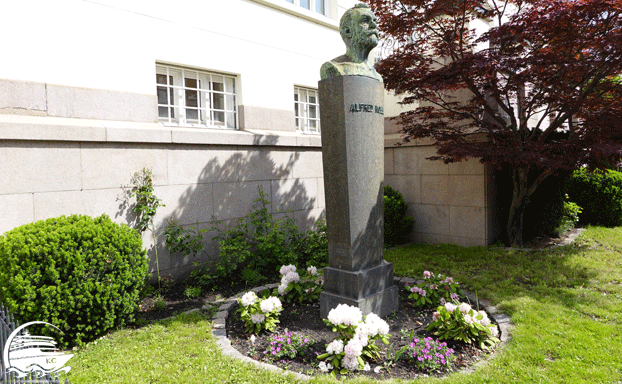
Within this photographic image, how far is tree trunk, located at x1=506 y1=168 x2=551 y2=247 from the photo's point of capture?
8.16 m

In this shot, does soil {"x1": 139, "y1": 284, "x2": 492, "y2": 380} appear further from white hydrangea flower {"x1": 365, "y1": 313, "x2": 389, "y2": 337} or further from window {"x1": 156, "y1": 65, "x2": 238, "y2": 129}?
window {"x1": 156, "y1": 65, "x2": 238, "y2": 129}

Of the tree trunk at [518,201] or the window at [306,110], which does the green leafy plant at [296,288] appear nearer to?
the window at [306,110]

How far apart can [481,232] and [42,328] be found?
25.2 ft

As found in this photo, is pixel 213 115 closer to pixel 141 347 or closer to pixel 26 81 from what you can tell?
pixel 26 81

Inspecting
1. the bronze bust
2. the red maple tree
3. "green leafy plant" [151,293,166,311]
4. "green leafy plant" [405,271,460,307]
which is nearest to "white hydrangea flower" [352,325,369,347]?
"green leafy plant" [405,271,460,307]

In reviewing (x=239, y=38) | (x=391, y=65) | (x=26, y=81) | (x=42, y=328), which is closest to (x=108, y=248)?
(x=42, y=328)

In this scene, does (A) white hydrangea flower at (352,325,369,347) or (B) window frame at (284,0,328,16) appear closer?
(A) white hydrangea flower at (352,325,369,347)

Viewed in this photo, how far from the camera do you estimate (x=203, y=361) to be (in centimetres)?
389

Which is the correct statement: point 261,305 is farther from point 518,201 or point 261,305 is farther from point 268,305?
point 518,201

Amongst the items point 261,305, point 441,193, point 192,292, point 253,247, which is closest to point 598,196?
point 441,193

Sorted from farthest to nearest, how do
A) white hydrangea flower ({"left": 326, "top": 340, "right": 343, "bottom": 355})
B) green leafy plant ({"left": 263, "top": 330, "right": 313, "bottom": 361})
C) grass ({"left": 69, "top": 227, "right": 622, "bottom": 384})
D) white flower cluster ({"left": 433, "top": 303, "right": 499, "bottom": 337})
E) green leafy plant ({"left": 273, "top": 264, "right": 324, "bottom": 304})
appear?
1. green leafy plant ({"left": 273, "top": 264, "right": 324, "bottom": 304})
2. white flower cluster ({"left": 433, "top": 303, "right": 499, "bottom": 337})
3. green leafy plant ({"left": 263, "top": 330, "right": 313, "bottom": 361})
4. white hydrangea flower ({"left": 326, "top": 340, "right": 343, "bottom": 355})
5. grass ({"left": 69, "top": 227, "right": 622, "bottom": 384})

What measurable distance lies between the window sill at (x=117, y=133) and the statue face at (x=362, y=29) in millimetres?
3015

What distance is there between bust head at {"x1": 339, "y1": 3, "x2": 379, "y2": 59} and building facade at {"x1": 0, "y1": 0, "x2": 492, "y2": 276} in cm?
296

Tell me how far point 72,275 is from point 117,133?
220cm
